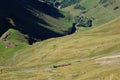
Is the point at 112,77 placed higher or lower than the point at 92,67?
lower

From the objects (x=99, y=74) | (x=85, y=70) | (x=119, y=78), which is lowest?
(x=119, y=78)

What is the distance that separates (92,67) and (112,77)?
57.3m

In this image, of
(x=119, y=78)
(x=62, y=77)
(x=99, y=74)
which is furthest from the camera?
(x=62, y=77)

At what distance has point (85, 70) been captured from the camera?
590 feet

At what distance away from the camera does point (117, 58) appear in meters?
189

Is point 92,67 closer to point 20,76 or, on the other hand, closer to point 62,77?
point 62,77

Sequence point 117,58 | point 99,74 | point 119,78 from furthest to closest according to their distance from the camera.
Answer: point 117,58 < point 99,74 < point 119,78

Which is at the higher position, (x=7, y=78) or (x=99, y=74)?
(x=7, y=78)

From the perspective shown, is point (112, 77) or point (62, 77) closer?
point (112, 77)

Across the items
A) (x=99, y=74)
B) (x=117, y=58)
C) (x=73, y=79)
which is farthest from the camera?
(x=117, y=58)

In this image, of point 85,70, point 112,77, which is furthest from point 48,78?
point 112,77

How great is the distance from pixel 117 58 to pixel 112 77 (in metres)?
66.1

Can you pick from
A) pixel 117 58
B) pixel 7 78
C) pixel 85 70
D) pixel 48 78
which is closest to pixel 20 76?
pixel 7 78

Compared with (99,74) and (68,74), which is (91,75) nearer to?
(99,74)
